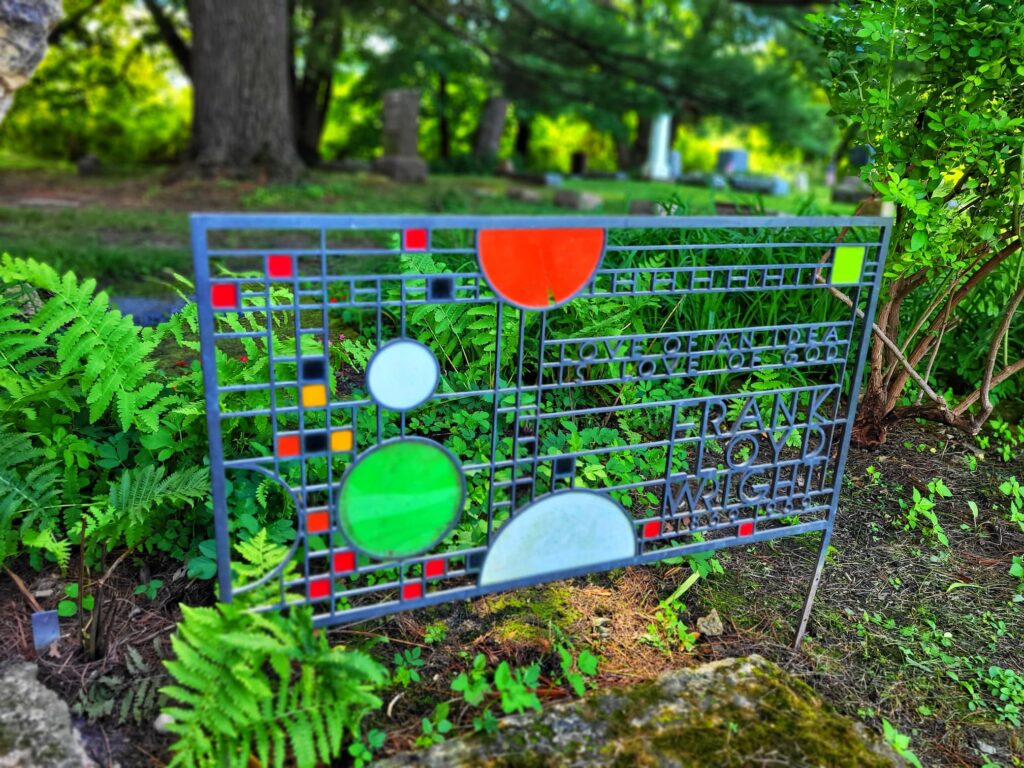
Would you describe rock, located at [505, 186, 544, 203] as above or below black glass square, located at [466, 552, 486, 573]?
above

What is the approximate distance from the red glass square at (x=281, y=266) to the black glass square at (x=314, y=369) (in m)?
0.17

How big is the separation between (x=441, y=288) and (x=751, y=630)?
1310mm

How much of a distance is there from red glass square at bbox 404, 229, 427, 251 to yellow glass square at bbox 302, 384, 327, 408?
13.1 inches

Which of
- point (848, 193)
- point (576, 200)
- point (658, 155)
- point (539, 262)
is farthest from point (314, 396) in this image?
point (658, 155)

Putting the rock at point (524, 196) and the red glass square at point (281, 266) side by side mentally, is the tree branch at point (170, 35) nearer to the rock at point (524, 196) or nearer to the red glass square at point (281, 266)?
the rock at point (524, 196)

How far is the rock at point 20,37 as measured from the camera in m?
A: 3.36

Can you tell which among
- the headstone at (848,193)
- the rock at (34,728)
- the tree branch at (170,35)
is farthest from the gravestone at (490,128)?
the rock at (34,728)

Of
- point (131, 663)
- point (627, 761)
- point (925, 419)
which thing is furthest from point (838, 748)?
point (925, 419)

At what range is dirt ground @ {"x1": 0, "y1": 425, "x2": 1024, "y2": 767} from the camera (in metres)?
1.76

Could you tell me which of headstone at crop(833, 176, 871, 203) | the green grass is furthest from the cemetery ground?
headstone at crop(833, 176, 871, 203)

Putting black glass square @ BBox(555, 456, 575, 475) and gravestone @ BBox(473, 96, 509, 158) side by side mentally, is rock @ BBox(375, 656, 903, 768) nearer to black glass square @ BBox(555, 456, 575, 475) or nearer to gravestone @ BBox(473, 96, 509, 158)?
black glass square @ BBox(555, 456, 575, 475)

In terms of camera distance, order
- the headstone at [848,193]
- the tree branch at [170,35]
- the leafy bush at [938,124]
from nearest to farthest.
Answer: the leafy bush at [938,124] → the headstone at [848,193] → the tree branch at [170,35]

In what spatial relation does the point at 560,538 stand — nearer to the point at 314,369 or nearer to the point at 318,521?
the point at 318,521

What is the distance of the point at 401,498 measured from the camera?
1626 mm
